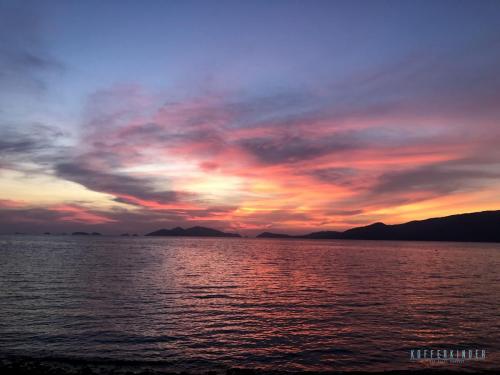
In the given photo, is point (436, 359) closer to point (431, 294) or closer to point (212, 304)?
point (212, 304)

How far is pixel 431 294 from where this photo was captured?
50406 mm

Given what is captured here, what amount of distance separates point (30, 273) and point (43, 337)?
151ft

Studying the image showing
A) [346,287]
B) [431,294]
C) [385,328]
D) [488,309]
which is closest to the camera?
[385,328]

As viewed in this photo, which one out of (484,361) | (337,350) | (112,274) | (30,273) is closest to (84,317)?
(337,350)

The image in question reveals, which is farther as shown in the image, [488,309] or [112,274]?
[112,274]

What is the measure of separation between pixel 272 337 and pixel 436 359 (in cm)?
1136

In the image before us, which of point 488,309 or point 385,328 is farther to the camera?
point 488,309

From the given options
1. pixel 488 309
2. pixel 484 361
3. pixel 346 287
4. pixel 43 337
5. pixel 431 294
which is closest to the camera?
pixel 484 361

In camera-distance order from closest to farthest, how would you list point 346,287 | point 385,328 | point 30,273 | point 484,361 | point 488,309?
point 484,361, point 385,328, point 488,309, point 346,287, point 30,273

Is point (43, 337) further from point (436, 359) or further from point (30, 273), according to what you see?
point (30, 273)

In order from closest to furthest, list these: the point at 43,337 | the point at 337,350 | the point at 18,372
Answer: the point at 18,372, the point at 337,350, the point at 43,337

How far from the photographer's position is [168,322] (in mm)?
32750

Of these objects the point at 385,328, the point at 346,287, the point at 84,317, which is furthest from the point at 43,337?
the point at 346,287

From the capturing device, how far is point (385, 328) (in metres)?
31.6
